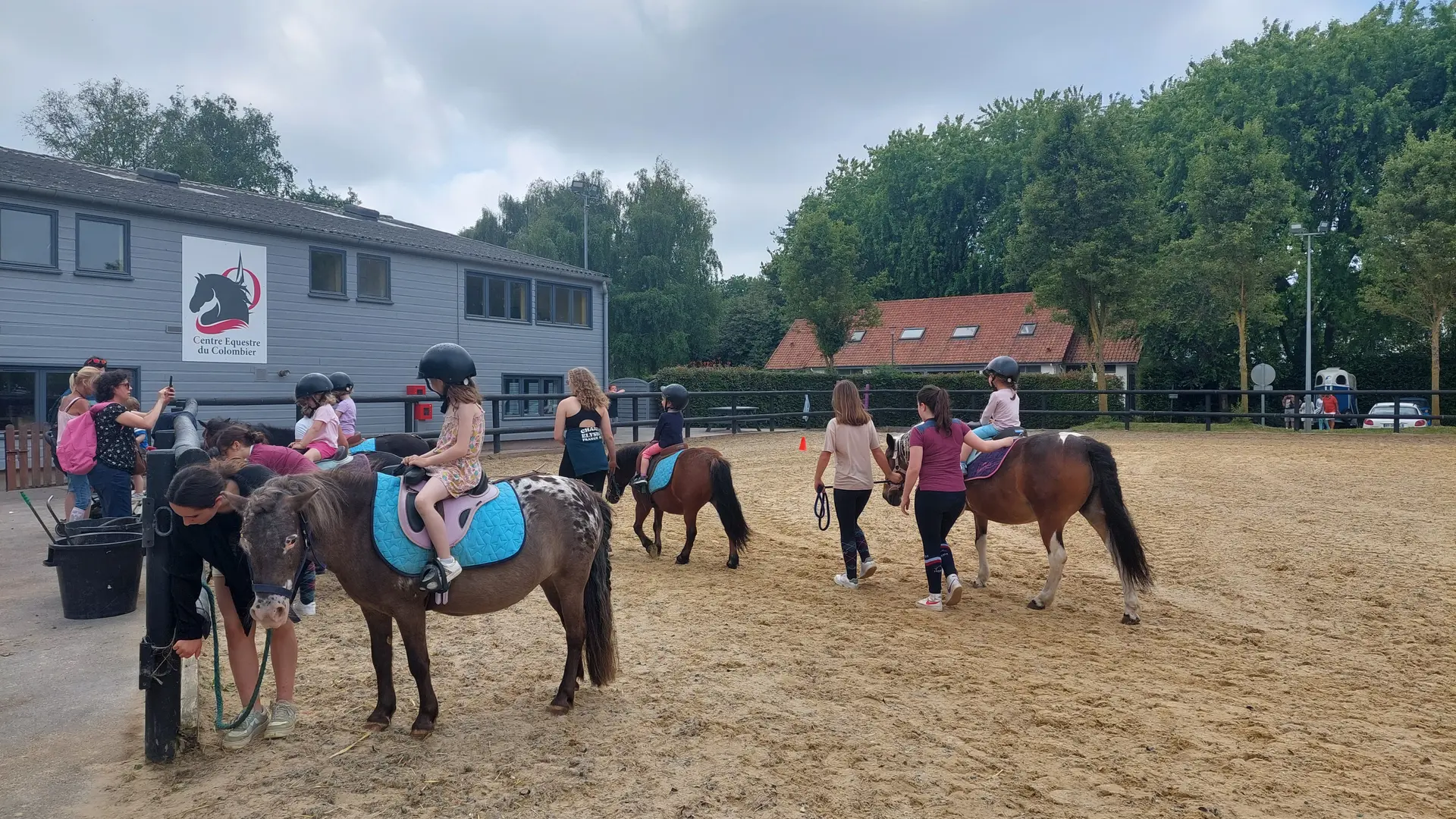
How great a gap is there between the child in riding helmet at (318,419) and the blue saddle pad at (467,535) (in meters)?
2.92

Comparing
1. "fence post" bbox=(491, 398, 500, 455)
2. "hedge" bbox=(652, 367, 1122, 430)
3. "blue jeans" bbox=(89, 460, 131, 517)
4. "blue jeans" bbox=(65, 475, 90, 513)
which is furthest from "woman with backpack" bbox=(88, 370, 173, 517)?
"hedge" bbox=(652, 367, 1122, 430)

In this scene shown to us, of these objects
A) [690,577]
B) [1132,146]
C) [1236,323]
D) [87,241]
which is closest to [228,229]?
[87,241]

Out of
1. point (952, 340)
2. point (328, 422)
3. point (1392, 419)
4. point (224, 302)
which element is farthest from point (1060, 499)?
point (952, 340)

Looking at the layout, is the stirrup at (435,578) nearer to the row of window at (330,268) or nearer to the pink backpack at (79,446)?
the pink backpack at (79,446)

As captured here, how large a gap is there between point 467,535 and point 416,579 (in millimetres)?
305

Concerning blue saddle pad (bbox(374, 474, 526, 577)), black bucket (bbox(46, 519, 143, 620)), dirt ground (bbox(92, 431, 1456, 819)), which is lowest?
dirt ground (bbox(92, 431, 1456, 819))

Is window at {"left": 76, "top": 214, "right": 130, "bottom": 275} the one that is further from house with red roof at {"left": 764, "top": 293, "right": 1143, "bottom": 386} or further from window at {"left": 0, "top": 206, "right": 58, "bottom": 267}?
house with red roof at {"left": 764, "top": 293, "right": 1143, "bottom": 386}

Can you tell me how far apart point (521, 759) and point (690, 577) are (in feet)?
12.1

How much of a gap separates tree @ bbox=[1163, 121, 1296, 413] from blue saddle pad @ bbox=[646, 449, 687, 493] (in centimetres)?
2457

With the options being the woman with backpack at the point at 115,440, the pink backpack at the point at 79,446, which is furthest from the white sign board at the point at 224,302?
the woman with backpack at the point at 115,440

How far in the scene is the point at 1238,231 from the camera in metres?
26.2

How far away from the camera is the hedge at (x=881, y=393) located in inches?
995

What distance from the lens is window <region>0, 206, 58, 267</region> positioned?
1427 cm

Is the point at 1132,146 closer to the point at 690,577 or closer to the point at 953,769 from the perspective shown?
the point at 690,577
